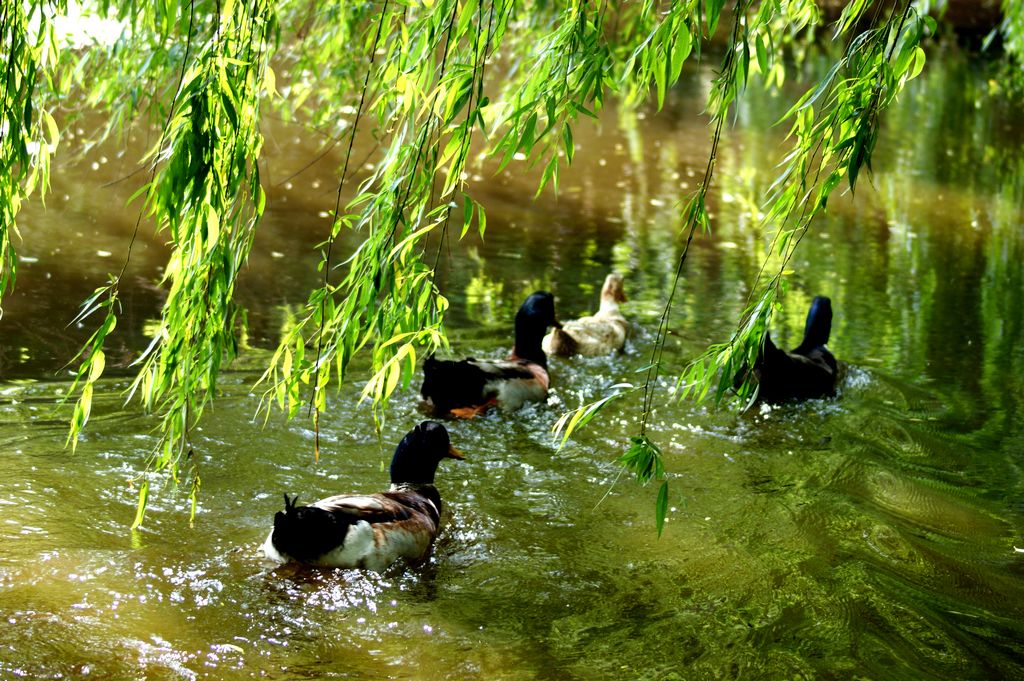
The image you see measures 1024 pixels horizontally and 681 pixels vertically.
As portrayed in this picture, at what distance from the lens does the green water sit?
4.98 m

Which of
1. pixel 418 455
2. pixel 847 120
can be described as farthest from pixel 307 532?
pixel 847 120

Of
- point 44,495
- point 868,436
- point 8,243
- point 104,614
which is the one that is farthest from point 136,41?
point 868,436

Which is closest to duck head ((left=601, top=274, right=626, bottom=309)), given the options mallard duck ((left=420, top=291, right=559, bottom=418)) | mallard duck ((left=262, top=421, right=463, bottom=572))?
mallard duck ((left=420, top=291, right=559, bottom=418))

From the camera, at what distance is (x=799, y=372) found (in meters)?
8.52

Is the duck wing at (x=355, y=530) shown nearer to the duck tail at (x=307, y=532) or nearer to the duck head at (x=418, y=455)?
the duck tail at (x=307, y=532)

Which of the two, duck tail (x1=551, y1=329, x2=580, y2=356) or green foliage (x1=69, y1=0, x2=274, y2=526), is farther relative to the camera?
duck tail (x1=551, y1=329, x2=580, y2=356)

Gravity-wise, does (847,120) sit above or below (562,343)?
above

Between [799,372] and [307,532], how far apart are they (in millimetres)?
4493

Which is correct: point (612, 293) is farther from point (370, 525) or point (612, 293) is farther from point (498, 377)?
point (370, 525)

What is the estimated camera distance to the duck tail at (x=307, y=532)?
5219mm

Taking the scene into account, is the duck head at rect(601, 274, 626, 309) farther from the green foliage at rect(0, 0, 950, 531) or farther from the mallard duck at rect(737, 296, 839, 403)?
the green foliage at rect(0, 0, 950, 531)

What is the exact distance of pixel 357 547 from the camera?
18.1 ft

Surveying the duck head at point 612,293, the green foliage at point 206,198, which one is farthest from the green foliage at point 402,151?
the duck head at point 612,293

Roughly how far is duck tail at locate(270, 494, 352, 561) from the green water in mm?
154
